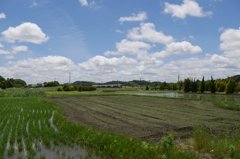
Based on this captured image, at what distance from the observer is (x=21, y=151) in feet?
24.5

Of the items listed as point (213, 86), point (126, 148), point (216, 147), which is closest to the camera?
point (216, 147)

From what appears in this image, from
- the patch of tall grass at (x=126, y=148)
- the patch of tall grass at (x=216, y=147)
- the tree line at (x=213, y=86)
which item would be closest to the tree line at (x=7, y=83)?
the tree line at (x=213, y=86)

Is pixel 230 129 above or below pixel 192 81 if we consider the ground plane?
below

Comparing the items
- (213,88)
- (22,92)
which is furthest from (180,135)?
(213,88)

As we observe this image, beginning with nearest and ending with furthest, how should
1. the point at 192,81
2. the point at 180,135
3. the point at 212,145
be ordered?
the point at 212,145
the point at 180,135
the point at 192,81

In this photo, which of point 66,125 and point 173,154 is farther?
point 66,125

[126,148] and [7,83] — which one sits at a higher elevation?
[7,83]

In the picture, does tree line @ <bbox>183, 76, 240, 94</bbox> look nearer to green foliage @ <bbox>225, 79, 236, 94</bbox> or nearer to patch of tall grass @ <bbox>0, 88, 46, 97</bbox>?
green foliage @ <bbox>225, 79, 236, 94</bbox>

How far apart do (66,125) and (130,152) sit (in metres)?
5.69

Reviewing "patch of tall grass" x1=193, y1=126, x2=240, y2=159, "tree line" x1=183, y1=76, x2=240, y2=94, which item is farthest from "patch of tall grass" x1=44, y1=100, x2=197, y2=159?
"tree line" x1=183, y1=76, x2=240, y2=94

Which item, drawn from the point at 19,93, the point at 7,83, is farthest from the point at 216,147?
the point at 7,83

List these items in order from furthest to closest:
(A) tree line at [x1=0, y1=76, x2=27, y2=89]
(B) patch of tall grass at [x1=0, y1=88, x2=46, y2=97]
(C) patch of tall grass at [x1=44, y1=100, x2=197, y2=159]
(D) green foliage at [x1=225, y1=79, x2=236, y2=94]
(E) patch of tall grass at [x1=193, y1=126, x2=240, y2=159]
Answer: (A) tree line at [x1=0, y1=76, x2=27, y2=89], (D) green foliage at [x1=225, y1=79, x2=236, y2=94], (B) patch of tall grass at [x1=0, y1=88, x2=46, y2=97], (C) patch of tall grass at [x1=44, y1=100, x2=197, y2=159], (E) patch of tall grass at [x1=193, y1=126, x2=240, y2=159]

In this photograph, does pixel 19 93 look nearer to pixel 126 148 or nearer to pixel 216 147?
pixel 126 148

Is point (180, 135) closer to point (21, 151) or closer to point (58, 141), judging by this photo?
point (58, 141)
